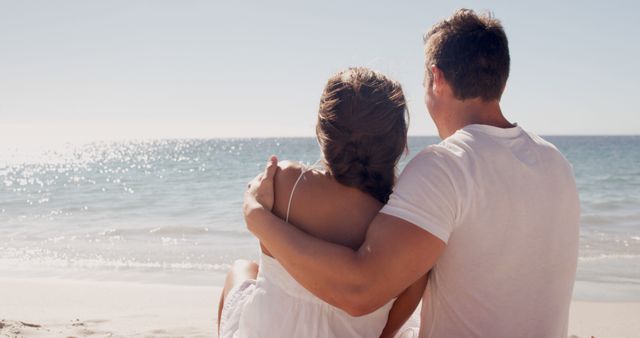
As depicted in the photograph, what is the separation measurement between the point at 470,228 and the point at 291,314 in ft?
2.60

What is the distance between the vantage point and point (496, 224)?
2037 millimetres

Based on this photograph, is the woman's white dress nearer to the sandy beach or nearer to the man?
the man

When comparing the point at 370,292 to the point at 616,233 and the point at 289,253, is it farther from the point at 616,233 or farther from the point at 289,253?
the point at 616,233

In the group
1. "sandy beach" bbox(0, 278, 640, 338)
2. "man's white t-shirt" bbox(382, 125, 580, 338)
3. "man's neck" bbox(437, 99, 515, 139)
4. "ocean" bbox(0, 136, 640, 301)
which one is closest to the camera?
"man's white t-shirt" bbox(382, 125, 580, 338)

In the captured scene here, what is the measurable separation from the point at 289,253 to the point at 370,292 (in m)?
0.32

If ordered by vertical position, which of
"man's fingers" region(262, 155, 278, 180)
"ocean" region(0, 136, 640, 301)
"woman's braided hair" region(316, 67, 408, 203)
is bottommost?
"ocean" region(0, 136, 640, 301)

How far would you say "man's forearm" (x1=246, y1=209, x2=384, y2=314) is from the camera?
6.84 ft

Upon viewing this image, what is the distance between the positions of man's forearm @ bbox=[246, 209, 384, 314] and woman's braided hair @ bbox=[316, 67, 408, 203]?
29 centimetres

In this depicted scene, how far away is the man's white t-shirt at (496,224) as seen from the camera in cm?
201

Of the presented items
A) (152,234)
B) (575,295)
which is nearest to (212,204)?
(152,234)

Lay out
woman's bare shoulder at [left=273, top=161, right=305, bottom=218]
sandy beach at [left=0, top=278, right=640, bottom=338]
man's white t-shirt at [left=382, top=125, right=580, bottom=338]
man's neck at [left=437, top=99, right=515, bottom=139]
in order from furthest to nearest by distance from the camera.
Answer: sandy beach at [left=0, top=278, right=640, bottom=338] < woman's bare shoulder at [left=273, top=161, right=305, bottom=218] < man's neck at [left=437, top=99, right=515, bottom=139] < man's white t-shirt at [left=382, top=125, right=580, bottom=338]

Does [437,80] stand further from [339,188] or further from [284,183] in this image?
[284,183]

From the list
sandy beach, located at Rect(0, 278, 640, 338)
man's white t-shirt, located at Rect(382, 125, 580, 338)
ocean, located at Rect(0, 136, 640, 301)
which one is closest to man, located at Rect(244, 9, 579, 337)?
man's white t-shirt, located at Rect(382, 125, 580, 338)

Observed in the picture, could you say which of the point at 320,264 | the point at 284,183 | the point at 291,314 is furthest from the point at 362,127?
the point at 291,314
